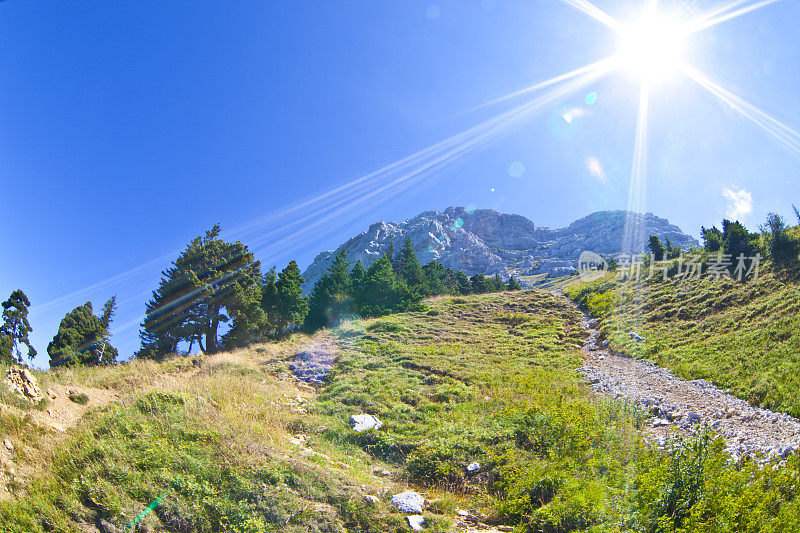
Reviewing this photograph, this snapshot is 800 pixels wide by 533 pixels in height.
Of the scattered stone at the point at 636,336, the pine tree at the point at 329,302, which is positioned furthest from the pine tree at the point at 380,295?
the scattered stone at the point at 636,336

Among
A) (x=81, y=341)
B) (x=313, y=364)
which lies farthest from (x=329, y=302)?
(x=81, y=341)

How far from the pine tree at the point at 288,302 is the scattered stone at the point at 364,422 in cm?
2172

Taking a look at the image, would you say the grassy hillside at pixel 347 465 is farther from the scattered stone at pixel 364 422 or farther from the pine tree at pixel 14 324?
the pine tree at pixel 14 324

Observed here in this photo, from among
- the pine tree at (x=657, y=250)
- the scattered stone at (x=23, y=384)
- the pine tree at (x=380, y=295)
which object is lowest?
the scattered stone at (x=23, y=384)

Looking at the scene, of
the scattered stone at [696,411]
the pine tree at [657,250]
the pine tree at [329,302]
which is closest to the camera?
the scattered stone at [696,411]

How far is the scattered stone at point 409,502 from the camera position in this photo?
6.18m

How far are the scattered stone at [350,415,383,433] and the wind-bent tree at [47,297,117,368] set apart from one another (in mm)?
32560

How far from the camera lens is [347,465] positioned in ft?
26.4

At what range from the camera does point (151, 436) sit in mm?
6383

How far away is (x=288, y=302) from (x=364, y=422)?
2289 cm

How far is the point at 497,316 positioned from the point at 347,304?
1665 cm

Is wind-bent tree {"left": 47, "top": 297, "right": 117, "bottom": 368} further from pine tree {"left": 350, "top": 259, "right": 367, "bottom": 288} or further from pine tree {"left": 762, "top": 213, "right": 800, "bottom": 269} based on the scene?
pine tree {"left": 762, "top": 213, "right": 800, "bottom": 269}

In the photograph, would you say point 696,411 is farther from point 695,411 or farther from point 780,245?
point 780,245

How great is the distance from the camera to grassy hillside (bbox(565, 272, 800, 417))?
12039 millimetres
